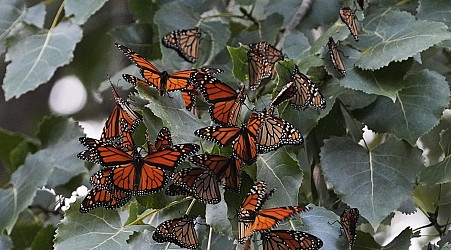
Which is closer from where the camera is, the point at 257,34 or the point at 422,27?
the point at 422,27

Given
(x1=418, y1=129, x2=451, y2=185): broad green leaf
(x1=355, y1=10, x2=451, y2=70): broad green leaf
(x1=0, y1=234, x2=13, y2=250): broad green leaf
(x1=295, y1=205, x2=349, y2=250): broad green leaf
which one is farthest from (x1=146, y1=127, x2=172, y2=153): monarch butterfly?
(x1=0, y1=234, x2=13, y2=250): broad green leaf

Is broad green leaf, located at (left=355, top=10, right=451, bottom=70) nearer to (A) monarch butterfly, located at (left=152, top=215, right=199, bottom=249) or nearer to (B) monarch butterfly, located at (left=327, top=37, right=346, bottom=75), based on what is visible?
(B) monarch butterfly, located at (left=327, top=37, right=346, bottom=75)

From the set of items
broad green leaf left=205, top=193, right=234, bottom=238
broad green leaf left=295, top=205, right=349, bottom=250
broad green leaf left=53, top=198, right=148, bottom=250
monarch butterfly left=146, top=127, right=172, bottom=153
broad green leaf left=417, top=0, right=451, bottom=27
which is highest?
broad green leaf left=417, top=0, right=451, bottom=27

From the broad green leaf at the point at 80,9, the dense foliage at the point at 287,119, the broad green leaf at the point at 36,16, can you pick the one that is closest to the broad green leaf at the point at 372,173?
the dense foliage at the point at 287,119

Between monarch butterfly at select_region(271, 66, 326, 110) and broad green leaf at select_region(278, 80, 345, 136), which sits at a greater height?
monarch butterfly at select_region(271, 66, 326, 110)

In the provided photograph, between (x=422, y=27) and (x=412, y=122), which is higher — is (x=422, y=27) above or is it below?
above

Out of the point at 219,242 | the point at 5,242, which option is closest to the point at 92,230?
the point at 219,242

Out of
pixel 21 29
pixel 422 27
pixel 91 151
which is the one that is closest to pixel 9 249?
pixel 21 29

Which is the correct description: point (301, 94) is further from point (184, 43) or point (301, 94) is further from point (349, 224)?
point (184, 43)

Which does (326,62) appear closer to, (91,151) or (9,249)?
(91,151)
